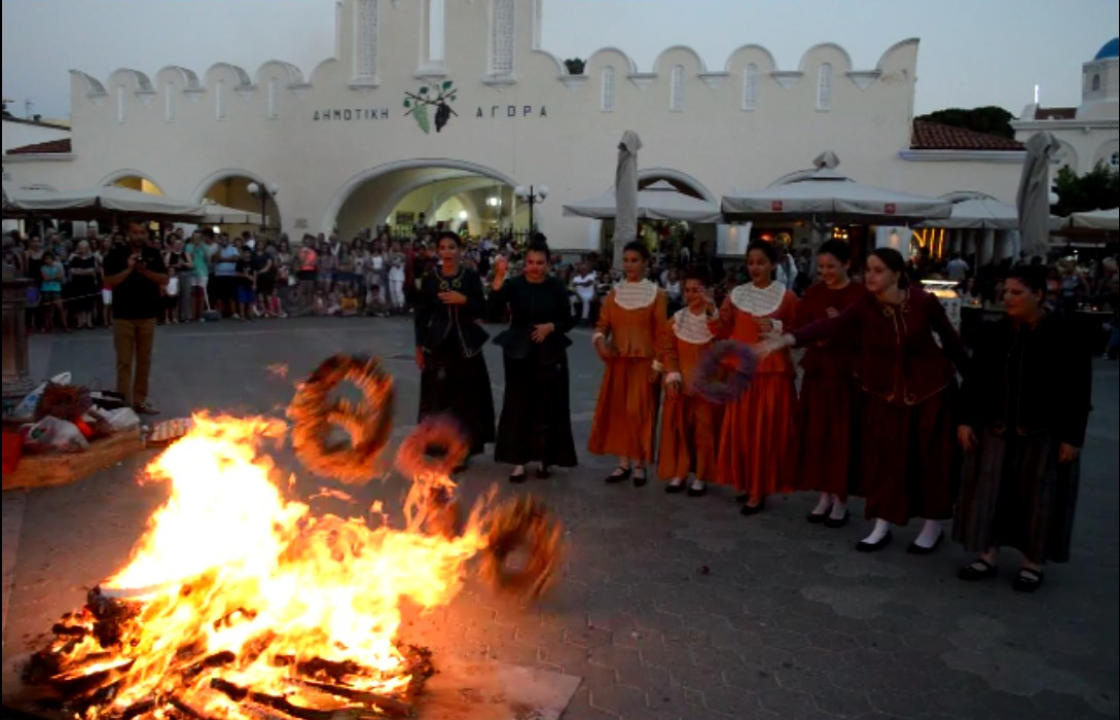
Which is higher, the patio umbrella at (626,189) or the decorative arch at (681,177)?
the decorative arch at (681,177)

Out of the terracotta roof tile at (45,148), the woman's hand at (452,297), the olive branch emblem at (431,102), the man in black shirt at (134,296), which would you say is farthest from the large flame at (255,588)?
the terracotta roof tile at (45,148)

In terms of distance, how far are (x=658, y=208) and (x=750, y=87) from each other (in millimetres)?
5795

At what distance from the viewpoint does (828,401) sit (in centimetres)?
552

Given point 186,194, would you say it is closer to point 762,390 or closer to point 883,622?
point 762,390

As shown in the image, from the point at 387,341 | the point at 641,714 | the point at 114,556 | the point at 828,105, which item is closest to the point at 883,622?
the point at 641,714

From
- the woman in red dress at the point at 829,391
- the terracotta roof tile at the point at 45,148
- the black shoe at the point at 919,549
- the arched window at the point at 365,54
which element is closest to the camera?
the black shoe at the point at 919,549

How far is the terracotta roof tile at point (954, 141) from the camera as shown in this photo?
21766 mm

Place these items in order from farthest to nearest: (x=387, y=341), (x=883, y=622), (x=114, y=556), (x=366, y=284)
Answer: (x=366, y=284) → (x=387, y=341) → (x=114, y=556) → (x=883, y=622)

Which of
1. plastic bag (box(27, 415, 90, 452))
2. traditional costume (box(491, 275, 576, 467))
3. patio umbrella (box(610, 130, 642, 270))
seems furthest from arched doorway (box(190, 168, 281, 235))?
traditional costume (box(491, 275, 576, 467))

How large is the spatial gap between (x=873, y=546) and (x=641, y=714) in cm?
240

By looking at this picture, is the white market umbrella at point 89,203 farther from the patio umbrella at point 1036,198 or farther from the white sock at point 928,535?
the white sock at point 928,535

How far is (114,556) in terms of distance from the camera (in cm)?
490

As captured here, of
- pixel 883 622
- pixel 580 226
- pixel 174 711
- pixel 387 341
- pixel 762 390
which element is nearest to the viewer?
pixel 174 711

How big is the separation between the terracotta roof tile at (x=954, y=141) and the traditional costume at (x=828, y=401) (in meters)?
18.3
